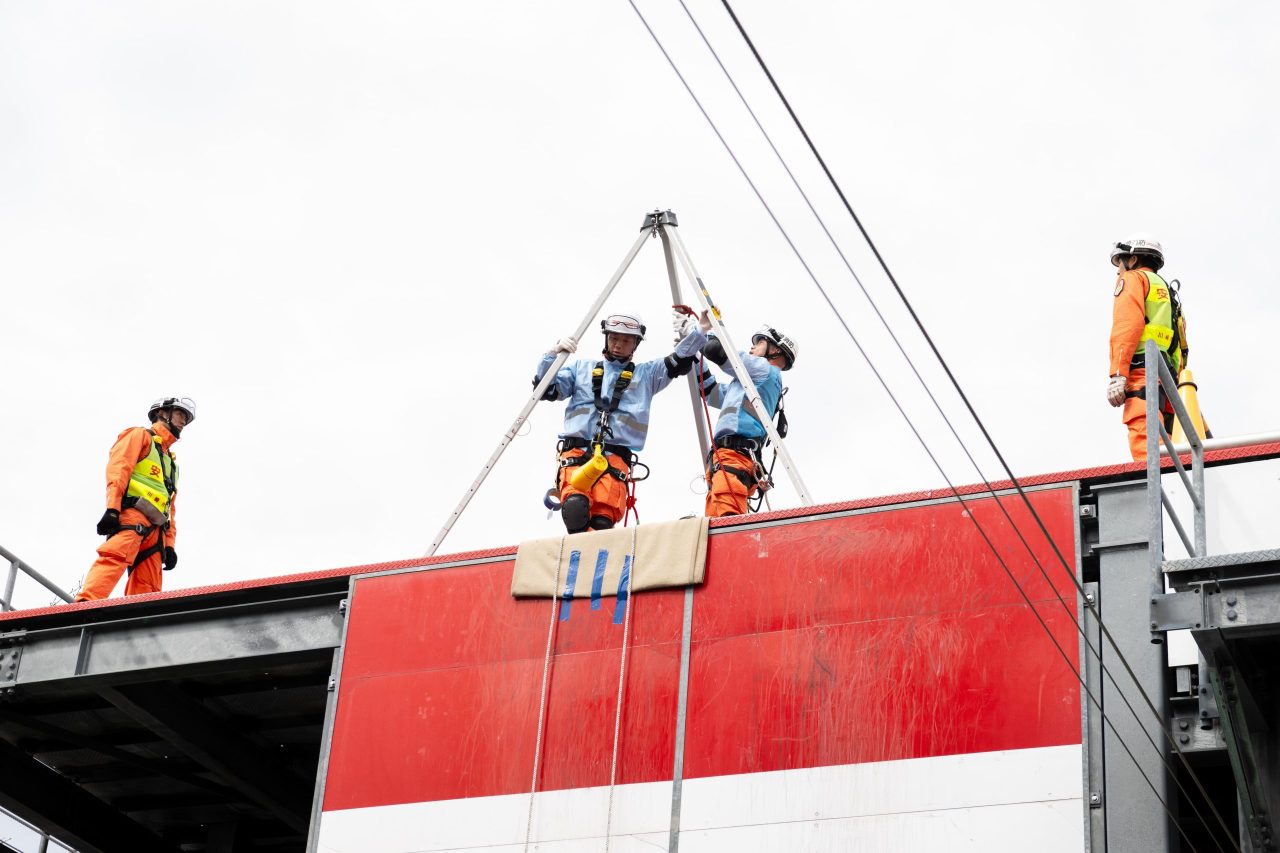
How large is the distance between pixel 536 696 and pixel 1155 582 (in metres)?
4.67

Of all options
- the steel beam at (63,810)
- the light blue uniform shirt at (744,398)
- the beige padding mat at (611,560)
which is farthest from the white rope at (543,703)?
the steel beam at (63,810)

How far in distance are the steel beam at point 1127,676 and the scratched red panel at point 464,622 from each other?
2.94m

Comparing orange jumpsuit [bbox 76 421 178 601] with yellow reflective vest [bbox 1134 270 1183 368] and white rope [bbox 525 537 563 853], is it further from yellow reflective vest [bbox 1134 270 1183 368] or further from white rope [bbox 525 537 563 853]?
yellow reflective vest [bbox 1134 270 1183 368]

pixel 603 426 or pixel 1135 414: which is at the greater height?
pixel 603 426

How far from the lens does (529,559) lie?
1270 centimetres

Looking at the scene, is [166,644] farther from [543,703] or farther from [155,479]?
[543,703]

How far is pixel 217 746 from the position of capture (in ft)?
50.6

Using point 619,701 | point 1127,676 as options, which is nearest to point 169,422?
point 619,701

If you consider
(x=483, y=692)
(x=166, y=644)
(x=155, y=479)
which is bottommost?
(x=483, y=692)

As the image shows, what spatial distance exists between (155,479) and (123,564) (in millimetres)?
894

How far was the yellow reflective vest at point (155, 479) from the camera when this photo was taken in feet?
54.0

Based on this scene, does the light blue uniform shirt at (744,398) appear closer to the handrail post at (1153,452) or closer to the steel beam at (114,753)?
the handrail post at (1153,452)

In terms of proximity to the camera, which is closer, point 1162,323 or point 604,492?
point 1162,323

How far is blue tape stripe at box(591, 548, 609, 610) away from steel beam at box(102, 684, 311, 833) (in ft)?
14.6
